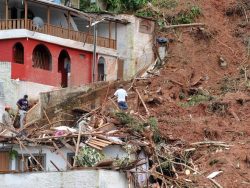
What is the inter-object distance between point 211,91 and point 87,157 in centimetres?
1210

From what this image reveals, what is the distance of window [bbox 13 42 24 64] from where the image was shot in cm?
4503

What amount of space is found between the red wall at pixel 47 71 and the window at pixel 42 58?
198 mm

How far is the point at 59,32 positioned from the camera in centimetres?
4647

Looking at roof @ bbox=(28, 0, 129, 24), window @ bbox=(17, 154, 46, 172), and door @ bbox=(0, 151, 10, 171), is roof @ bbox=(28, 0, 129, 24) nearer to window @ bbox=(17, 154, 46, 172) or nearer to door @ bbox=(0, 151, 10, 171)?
door @ bbox=(0, 151, 10, 171)

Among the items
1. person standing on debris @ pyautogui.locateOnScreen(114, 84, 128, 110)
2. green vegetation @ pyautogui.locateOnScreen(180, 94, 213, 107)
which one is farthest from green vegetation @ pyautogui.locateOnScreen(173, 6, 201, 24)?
person standing on debris @ pyautogui.locateOnScreen(114, 84, 128, 110)

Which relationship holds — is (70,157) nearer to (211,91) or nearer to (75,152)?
(75,152)

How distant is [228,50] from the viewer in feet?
159

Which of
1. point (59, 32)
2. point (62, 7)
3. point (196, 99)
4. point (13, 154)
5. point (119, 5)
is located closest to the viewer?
point (13, 154)

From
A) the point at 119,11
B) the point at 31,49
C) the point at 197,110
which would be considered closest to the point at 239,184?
the point at 197,110

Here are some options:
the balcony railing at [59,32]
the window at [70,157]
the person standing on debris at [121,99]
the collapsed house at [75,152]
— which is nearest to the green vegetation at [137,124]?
the collapsed house at [75,152]

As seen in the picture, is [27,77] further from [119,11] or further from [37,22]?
[119,11]

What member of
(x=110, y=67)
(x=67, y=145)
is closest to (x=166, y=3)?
(x=110, y=67)

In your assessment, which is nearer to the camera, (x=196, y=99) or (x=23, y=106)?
(x=23, y=106)

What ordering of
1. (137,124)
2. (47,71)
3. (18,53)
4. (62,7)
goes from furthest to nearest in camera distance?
(62,7), (18,53), (47,71), (137,124)
